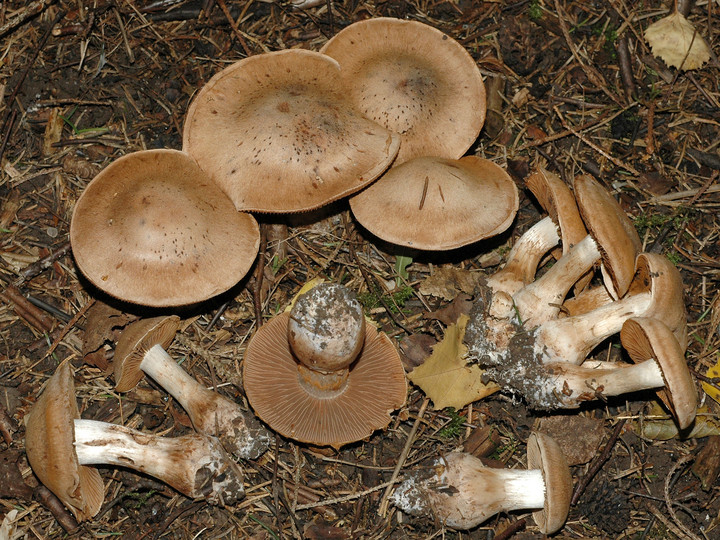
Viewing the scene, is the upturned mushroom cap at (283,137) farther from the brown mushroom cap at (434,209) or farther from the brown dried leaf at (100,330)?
the brown dried leaf at (100,330)

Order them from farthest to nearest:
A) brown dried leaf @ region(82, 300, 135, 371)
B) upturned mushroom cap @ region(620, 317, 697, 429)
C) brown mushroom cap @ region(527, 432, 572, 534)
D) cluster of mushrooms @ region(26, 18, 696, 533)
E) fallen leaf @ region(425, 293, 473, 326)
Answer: fallen leaf @ region(425, 293, 473, 326) → brown dried leaf @ region(82, 300, 135, 371) → cluster of mushrooms @ region(26, 18, 696, 533) → brown mushroom cap @ region(527, 432, 572, 534) → upturned mushroom cap @ region(620, 317, 697, 429)

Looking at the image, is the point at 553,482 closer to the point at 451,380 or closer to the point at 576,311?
the point at 451,380

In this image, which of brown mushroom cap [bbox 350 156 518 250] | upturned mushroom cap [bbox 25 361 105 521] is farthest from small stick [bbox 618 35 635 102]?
upturned mushroom cap [bbox 25 361 105 521]

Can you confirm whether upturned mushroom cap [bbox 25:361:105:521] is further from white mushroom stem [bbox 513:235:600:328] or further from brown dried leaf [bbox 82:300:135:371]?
white mushroom stem [bbox 513:235:600:328]

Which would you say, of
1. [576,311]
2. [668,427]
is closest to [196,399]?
[576,311]

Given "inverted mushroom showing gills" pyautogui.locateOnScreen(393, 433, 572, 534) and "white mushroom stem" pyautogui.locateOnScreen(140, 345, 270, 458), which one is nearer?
"inverted mushroom showing gills" pyautogui.locateOnScreen(393, 433, 572, 534)

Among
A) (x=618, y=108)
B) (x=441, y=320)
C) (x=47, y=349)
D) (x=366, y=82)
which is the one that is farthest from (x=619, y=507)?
(x=47, y=349)

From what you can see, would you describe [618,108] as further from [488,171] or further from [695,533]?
[695,533]
